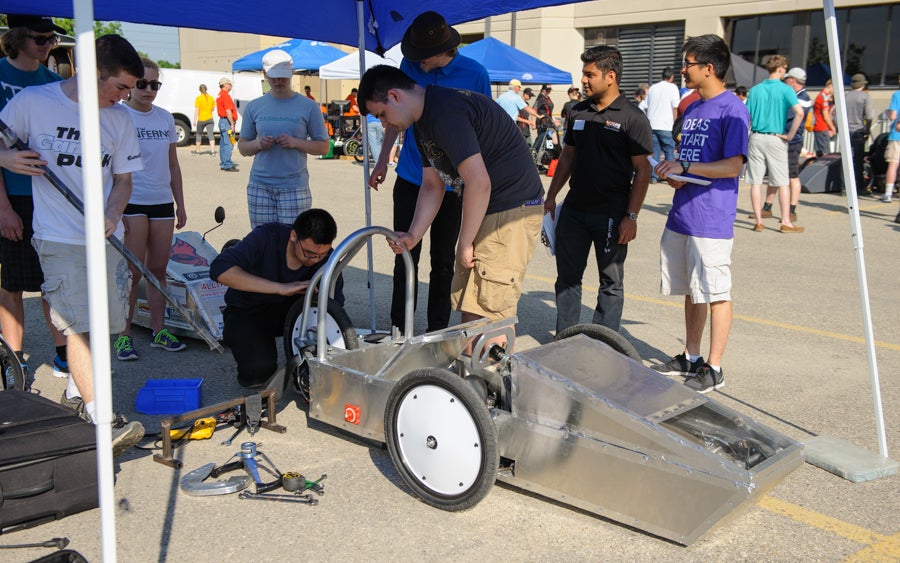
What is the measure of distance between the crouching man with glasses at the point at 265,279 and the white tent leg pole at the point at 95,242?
2.18 metres

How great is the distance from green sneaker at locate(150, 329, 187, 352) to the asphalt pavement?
0.06 metres

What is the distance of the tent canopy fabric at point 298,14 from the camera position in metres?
5.05

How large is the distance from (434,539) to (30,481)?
1.60 m

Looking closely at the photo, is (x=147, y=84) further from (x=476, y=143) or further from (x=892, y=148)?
(x=892, y=148)

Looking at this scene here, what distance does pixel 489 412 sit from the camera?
10.8 ft

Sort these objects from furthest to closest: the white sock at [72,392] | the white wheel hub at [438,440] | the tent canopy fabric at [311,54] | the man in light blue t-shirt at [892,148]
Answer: the tent canopy fabric at [311,54] → the man in light blue t-shirt at [892,148] → the white sock at [72,392] → the white wheel hub at [438,440]

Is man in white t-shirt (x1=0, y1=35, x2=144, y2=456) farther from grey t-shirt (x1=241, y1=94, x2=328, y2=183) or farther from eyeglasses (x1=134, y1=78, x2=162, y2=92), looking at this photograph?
grey t-shirt (x1=241, y1=94, x2=328, y2=183)

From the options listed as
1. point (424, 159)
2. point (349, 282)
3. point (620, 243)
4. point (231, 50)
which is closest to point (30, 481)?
point (424, 159)

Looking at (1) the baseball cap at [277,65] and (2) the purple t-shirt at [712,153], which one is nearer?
(2) the purple t-shirt at [712,153]

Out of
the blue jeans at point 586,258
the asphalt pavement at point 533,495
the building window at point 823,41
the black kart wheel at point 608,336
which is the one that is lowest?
the asphalt pavement at point 533,495

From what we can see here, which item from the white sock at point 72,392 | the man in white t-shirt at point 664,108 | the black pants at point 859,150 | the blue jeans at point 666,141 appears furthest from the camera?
the blue jeans at point 666,141

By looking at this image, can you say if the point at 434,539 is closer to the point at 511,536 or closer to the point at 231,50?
the point at 511,536

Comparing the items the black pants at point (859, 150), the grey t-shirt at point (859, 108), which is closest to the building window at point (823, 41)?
the grey t-shirt at point (859, 108)

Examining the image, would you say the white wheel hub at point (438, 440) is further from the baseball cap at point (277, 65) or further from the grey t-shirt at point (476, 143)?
the baseball cap at point (277, 65)
